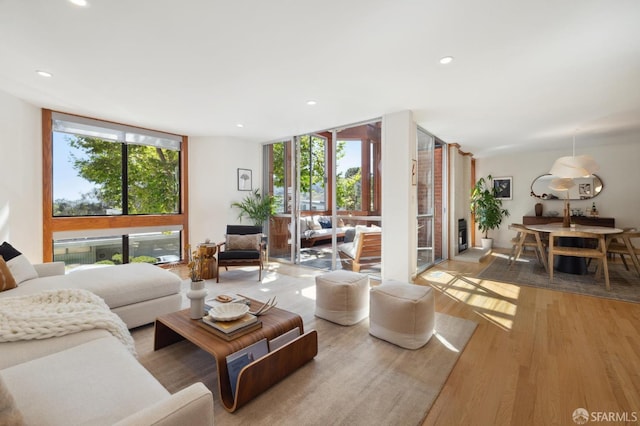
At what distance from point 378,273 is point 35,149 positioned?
5.22m

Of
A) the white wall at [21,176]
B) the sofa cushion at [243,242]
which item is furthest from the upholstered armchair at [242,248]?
the white wall at [21,176]

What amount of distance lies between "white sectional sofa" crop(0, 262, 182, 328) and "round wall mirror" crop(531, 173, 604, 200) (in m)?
7.53

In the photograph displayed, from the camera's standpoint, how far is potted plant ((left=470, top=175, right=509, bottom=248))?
6.74m

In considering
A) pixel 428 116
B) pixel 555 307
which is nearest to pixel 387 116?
pixel 428 116

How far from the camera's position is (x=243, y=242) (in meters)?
4.64

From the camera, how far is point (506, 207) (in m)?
7.36

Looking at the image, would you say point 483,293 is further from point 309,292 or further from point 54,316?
point 54,316

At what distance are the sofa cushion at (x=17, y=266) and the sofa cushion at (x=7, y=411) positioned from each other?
229 centimetres

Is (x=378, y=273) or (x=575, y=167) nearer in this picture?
(x=575, y=167)

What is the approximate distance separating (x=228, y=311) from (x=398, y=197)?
2889mm

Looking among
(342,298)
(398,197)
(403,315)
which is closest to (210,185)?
(398,197)

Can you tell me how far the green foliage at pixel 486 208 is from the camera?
22.1ft

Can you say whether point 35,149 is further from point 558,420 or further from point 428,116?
point 558,420

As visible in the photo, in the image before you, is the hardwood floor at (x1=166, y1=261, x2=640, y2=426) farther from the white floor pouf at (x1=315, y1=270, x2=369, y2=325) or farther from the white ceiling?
the white ceiling
